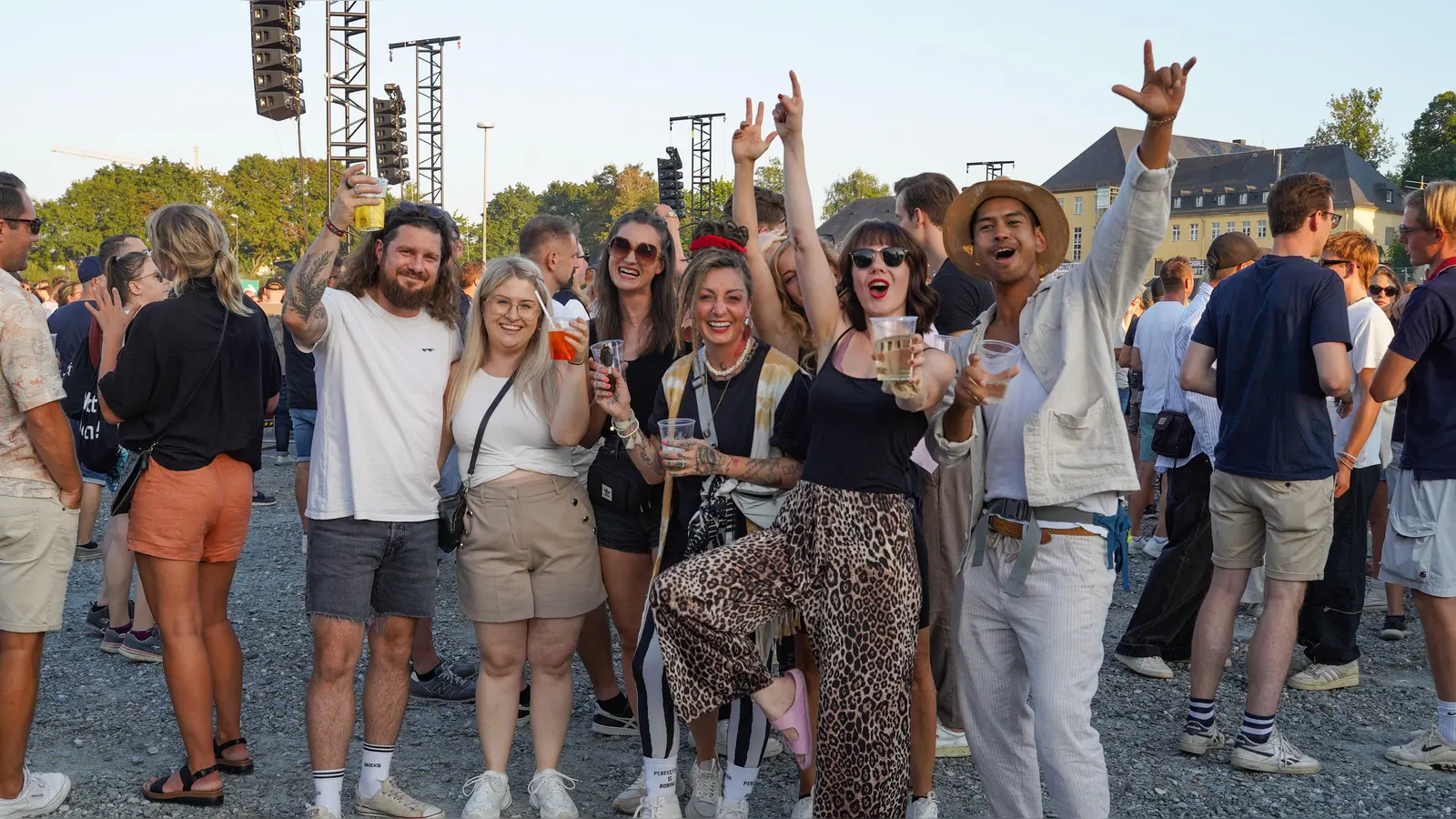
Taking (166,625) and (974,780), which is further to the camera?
(974,780)

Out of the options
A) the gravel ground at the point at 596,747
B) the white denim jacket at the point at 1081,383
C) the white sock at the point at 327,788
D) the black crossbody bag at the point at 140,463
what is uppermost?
the white denim jacket at the point at 1081,383

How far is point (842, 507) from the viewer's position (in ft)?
10.4

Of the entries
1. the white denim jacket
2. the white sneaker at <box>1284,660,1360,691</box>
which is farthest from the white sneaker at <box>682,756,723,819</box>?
the white sneaker at <box>1284,660,1360,691</box>

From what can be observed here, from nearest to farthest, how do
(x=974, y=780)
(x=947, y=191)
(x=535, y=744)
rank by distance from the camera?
(x=535, y=744)
(x=974, y=780)
(x=947, y=191)

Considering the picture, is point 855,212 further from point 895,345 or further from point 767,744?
point 895,345

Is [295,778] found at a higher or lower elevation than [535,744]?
lower

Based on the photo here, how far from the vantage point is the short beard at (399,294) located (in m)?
3.79

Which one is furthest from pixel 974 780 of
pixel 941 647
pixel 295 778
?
pixel 295 778

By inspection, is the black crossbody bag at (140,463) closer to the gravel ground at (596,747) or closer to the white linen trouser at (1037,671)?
the gravel ground at (596,747)

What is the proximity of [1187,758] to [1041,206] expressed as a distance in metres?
2.61

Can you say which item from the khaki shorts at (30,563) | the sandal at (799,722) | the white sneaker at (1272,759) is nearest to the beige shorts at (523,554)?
the sandal at (799,722)

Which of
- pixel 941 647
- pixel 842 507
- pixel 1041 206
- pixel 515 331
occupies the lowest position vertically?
pixel 941 647

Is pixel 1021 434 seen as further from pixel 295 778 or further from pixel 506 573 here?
pixel 295 778

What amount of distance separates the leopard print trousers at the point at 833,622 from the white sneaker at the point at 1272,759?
1.88m
